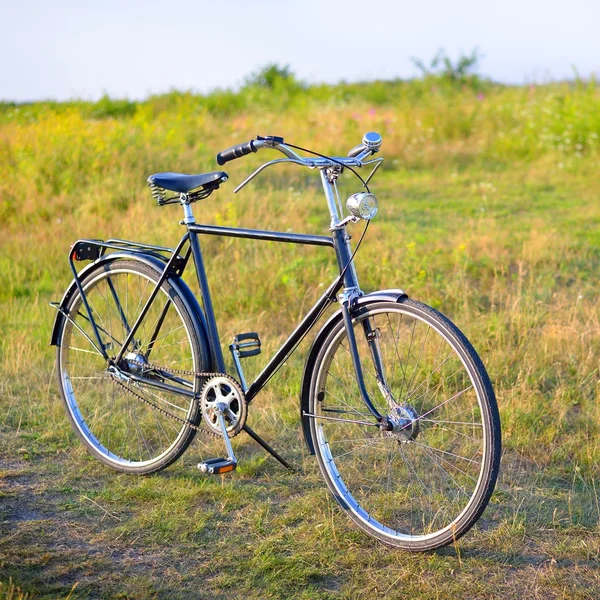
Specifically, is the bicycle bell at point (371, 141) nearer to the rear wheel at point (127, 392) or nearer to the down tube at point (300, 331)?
the down tube at point (300, 331)

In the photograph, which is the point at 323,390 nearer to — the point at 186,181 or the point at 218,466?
the point at 218,466

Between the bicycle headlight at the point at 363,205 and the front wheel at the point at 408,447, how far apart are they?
1.10 feet

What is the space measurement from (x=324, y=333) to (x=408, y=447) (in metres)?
1.13

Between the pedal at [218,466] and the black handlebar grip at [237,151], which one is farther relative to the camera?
the pedal at [218,466]

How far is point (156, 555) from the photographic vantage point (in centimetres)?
322

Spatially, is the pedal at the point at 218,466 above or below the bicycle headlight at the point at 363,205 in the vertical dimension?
below

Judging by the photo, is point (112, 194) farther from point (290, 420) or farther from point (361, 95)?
point (361, 95)

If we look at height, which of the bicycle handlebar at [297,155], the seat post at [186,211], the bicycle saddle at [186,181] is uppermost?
the bicycle handlebar at [297,155]

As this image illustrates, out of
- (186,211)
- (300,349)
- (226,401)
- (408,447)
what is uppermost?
(186,211)

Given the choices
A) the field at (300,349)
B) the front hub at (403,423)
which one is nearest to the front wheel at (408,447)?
the front hub at (403,423)

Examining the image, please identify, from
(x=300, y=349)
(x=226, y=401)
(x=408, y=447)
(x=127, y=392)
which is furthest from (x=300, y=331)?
(x=300, y=349)

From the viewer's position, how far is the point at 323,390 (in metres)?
3.36

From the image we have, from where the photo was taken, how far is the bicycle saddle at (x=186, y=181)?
3498 millimetres

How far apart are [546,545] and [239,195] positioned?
5.48 m
